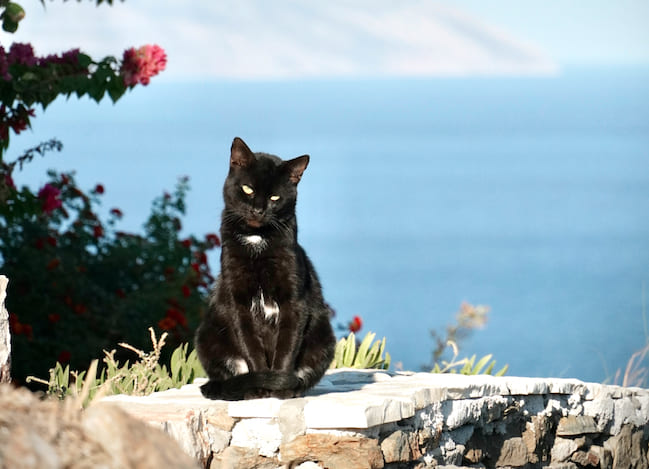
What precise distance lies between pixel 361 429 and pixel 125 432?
86.1 inches

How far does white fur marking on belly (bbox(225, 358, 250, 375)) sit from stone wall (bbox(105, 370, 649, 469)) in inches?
8.1

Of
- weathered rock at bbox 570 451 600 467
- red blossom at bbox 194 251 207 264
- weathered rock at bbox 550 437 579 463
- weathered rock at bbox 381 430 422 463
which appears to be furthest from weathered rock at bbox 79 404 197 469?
red blossom at bbox 194 251 207 264

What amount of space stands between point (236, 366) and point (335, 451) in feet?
2.04

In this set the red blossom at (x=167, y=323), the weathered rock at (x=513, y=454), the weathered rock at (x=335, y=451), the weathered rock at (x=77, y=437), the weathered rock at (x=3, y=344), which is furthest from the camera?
the red blossom at (x=167, y=323)

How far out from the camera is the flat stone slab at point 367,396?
12.3 ft

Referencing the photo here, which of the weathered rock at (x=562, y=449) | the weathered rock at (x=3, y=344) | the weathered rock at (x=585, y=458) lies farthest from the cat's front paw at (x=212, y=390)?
the weathered rock at (x=585, y=458)

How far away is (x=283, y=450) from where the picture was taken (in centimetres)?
379

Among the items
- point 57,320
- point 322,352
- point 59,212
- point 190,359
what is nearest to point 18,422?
point 322,352

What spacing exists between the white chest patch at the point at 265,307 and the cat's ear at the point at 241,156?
0.58 meters

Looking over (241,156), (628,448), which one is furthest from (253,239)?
(628,448)

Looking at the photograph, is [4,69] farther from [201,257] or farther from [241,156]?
[201,257]

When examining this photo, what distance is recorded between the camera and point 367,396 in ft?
13.3

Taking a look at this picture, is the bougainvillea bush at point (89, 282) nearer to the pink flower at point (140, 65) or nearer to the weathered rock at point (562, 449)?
the pink flower at point (140, 65)

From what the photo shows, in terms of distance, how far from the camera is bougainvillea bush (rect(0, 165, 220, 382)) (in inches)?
292
